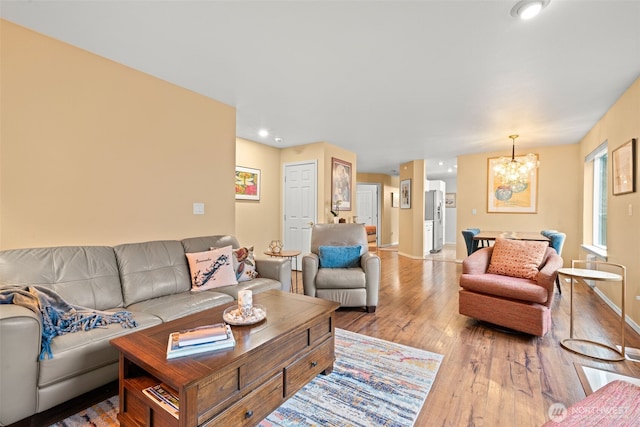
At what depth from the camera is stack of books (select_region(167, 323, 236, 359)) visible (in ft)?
4.29

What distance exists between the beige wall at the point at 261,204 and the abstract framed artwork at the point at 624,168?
4703mm

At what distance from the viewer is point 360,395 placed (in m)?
1.76

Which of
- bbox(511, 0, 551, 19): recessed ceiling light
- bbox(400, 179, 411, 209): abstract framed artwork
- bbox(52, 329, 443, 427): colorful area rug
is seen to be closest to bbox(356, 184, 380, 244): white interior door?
bbox(400, 179, 411, 209): abstract framed artwork

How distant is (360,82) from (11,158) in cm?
282

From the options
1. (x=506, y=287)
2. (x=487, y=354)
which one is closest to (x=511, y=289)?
(x=506, y=287)

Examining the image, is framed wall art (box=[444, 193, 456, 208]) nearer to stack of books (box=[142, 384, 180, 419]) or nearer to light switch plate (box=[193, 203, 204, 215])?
light switch plate (box=[193, 203, 204, 215])

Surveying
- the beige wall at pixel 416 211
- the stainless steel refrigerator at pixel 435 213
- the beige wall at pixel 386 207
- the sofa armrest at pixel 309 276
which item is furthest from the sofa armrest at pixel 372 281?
the beige wall at pixel 386 207

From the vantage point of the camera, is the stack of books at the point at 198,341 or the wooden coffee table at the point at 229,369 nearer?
the wooden coffee table at the point at 229,369

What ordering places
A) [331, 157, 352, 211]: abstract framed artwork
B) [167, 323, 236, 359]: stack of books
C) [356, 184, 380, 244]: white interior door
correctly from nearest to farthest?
[167, 323, 236, 359]: stack of books, [331, 157, 352, 211]: abstract framed artwork, [356, 184, 380, 244]: white interior door

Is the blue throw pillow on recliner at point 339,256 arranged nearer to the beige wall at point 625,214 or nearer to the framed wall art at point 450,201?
the beige wall at point 625,214

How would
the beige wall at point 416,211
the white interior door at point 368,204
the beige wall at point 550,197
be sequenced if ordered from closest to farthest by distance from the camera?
the beige wall at point 550,197 → the beige wall at point 416,211 → the white interior door at point 368,204

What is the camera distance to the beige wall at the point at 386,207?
909 centimetres

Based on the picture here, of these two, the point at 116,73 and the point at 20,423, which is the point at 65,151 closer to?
the point at 116,73

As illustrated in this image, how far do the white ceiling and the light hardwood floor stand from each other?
7.54 ft
